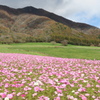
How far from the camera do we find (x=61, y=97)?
543cm

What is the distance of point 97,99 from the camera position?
508 centimetres

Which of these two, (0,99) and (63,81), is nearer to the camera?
(0,99)

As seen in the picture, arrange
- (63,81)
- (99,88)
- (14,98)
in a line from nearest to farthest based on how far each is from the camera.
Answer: (14,98) → (99,88) → (63,81)

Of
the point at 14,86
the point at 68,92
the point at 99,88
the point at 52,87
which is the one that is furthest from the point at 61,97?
the point at 14,86

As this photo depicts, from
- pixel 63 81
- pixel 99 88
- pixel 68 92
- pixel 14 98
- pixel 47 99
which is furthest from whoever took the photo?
pixel 63 81

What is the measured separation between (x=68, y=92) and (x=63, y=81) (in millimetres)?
1397

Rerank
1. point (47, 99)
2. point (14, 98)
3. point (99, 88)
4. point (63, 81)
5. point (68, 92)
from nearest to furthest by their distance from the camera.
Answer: point (47, 99) < point (14, 98) < point (68, 92) < point (99, 88) < point (63, 81)

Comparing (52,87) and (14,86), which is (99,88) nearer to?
(52,87)

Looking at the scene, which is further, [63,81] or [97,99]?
[63,81]

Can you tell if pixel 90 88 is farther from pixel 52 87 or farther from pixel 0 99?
pixel 0 99

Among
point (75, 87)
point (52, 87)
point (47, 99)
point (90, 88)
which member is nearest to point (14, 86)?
point (52, 87)

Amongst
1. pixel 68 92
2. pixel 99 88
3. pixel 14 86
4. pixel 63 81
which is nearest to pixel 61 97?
pixel 68 92

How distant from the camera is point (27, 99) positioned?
5.27 metres

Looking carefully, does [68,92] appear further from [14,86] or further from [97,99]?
[14,86]
